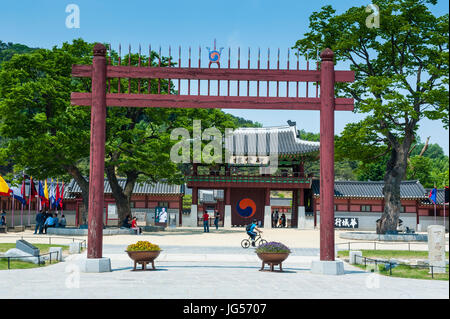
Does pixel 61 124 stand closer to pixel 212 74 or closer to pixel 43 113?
pixel 43 113

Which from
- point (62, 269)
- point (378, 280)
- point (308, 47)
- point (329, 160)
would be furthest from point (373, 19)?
point (62, 269)

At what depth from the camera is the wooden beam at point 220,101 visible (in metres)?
15.3

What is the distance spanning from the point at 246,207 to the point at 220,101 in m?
39.8

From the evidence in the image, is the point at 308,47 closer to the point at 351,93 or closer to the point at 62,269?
the point at 351,93

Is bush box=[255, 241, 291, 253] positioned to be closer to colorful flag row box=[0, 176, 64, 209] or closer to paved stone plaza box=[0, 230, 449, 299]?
paved stone plaza box=[0, 230, 449, 299]

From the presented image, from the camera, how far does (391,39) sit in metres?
34.2

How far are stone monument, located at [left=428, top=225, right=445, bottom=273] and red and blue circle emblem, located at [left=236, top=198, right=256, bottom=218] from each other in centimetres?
3772

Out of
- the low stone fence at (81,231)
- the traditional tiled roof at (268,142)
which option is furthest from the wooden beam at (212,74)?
the traditional tiled roof at (268,142)

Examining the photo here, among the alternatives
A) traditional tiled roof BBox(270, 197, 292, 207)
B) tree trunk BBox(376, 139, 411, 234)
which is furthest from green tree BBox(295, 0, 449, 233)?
traditional tiled roof BBox(270, 197, 292, 207)

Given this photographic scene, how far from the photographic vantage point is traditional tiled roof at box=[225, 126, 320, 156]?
53.1 meters

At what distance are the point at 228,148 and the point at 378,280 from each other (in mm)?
40143

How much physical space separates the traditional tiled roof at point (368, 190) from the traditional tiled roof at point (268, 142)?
14.8 feet

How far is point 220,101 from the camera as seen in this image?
15.4 metres

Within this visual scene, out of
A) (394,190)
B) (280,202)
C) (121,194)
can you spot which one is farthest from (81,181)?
(280,202)
